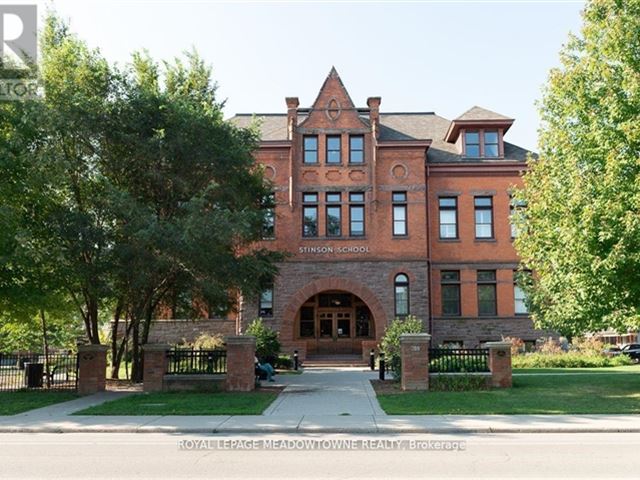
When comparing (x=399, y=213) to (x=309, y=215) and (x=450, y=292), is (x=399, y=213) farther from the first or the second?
(x=450, y=292)

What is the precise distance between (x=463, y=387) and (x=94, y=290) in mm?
11745

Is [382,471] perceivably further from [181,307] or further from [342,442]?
[181,307]

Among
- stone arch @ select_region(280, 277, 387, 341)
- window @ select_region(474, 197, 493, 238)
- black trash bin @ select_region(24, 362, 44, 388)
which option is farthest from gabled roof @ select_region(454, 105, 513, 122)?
black trash bin @ select_region(24, 362, 44, 388)

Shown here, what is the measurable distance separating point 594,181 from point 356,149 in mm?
20749

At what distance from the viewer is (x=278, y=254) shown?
26.4 m

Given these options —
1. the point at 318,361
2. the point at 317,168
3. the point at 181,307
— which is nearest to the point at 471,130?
the point at 317,168

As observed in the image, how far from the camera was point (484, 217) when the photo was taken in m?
37.5

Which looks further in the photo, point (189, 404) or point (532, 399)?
point (532, 399)

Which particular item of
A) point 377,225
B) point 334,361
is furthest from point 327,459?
point 377,225

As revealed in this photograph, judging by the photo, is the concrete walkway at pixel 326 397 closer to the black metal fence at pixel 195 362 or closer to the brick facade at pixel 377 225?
the black metal fence at pixel 195 362

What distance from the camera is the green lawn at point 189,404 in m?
15.1

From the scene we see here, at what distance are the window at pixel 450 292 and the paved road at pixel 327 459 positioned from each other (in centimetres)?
2518

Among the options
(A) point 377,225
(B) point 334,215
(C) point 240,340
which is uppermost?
(B) point 334,215

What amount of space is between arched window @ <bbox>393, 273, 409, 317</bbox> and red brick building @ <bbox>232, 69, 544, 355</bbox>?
6 cm
